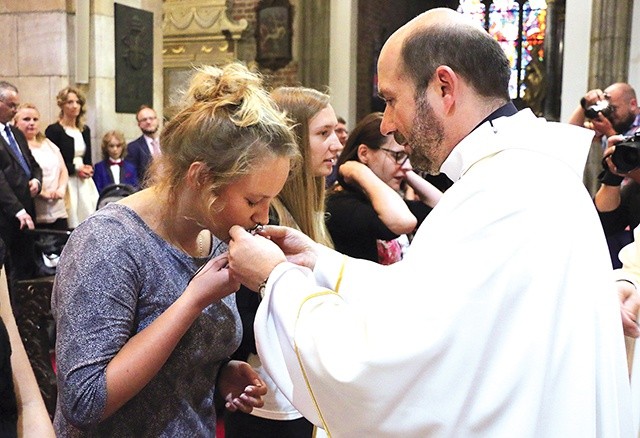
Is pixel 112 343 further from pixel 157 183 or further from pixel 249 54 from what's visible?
pixel 249 54

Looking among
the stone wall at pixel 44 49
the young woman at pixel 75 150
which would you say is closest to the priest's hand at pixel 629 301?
the young woman at pixel 75 150

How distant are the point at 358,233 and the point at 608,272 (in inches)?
66.9

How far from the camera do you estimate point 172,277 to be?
190 centimetres

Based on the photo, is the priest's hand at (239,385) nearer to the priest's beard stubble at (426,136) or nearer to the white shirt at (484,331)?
the white shirt at (484,331)

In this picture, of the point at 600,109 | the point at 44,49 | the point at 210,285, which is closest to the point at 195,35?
the point at 44,49

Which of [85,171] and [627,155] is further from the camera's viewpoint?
[85,171]

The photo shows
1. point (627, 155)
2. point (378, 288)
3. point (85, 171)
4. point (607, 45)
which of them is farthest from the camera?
point (607, 45)

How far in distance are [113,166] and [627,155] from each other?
5.43m

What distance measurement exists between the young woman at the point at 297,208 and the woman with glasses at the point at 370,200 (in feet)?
1.75

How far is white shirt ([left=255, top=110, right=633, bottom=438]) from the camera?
63.4 inches

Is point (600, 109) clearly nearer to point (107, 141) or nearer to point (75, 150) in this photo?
point (75, 150)

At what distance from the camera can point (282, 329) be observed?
1762mm

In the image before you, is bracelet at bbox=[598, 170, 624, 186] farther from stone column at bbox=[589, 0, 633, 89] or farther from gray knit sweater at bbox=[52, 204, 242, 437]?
stone column at bbox=[589, 0, 633, 89]

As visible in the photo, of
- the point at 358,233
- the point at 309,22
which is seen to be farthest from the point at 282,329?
the point at 309,22
